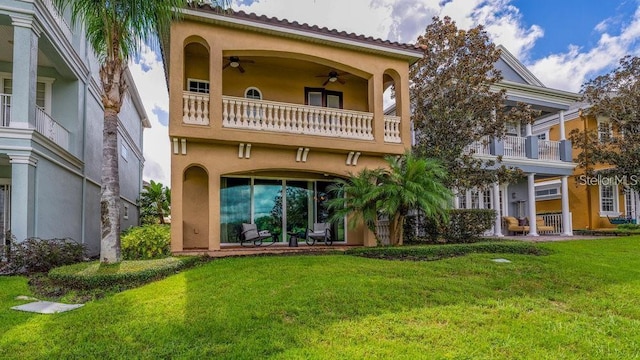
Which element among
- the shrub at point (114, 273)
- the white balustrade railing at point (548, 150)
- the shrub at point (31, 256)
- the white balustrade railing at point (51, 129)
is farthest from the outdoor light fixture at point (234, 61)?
the white balustrade railing at point (548, 150)

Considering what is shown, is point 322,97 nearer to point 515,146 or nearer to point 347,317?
point 515,146

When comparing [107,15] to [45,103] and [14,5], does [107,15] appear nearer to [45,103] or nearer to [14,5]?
[14,5]

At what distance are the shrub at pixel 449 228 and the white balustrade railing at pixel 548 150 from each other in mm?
7822

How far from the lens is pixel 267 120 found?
37.6 feet

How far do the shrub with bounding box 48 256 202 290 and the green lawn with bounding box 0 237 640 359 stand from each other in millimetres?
449

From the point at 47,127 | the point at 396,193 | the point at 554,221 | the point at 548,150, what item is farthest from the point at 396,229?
the point at 554,221

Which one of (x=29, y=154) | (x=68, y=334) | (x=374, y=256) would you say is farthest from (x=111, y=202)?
(x=374, y=256)

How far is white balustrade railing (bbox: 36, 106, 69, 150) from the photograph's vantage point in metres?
11.2

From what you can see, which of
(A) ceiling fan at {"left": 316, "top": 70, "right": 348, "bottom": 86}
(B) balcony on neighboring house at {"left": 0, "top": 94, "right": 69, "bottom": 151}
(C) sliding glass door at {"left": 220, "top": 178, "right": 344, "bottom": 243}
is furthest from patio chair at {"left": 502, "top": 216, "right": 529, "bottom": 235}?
(B) balcony on neighboring house at {"left": 0, "top": 94, "right": 69, "bottom": 151}

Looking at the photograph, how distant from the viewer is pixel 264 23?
11.1 m

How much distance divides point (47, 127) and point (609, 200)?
27.0 meters

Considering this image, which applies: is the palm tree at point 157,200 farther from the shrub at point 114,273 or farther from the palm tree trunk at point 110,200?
the shrub at point 114,273

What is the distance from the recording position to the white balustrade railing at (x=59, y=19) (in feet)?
36.4

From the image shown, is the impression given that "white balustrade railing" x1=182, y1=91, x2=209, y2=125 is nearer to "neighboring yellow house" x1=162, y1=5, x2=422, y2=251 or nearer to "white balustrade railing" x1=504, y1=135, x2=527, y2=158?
"neighboring yellow house" x1=162, y1=5, x2=422, y2=251
